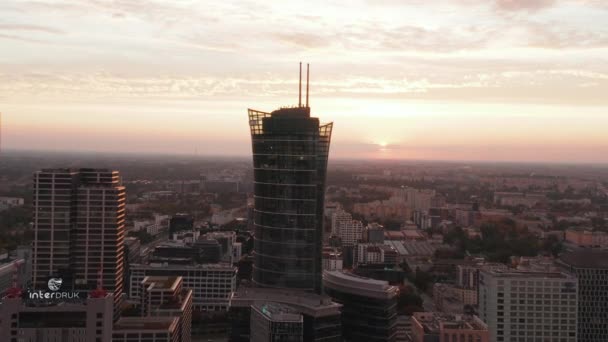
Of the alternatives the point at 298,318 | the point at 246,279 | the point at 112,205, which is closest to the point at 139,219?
the point at 246,279

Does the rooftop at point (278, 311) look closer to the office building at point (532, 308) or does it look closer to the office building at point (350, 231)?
the office building at point (532, 308)

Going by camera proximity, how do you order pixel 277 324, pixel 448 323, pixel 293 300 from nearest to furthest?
pixel 277 324
pixel 448 323
pixel 293 300

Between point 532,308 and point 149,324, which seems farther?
point 149,324

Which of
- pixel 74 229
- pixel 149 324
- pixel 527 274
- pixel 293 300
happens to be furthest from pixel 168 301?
pixel 527 274

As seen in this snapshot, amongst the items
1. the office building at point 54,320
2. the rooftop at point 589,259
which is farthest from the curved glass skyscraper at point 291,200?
the rooftop at point 589,259

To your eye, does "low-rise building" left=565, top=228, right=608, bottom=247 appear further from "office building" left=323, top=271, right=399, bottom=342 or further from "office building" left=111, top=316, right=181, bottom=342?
"office building" left=111, top=316, right=181, bottom=342

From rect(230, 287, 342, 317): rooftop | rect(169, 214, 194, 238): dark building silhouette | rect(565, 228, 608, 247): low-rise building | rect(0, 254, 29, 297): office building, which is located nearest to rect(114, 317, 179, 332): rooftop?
rect(230, 287, 342, 317): rooftop

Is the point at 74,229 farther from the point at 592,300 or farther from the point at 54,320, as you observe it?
the point at 592,300

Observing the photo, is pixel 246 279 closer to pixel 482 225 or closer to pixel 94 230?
pixel 94 230
